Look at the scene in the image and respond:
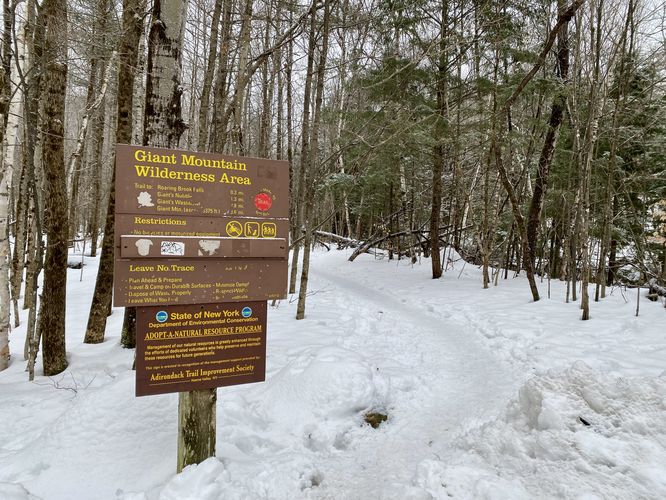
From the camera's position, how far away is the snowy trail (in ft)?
10.7

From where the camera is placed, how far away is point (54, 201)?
18.0ft

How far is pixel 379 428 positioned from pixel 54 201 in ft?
17.6

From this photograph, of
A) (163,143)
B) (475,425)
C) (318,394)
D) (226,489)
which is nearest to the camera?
(226,489)

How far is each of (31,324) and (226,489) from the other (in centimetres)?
406

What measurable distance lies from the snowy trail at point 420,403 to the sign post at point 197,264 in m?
1.29

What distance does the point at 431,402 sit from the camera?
14.9ft

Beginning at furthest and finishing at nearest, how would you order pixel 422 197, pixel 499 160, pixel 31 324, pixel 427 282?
pixel 422 197
pixel 427 282
pixel 499 160
pixel 31 324

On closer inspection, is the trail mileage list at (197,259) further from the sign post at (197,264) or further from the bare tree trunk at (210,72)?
the bare tree trunk at (210,72)

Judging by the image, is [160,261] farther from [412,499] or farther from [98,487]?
[412,499]

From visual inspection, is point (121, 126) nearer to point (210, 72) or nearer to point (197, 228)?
point (210, 72)

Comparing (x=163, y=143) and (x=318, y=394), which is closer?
(x=163, y=143)

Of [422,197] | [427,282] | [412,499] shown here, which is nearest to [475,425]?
[412,499]

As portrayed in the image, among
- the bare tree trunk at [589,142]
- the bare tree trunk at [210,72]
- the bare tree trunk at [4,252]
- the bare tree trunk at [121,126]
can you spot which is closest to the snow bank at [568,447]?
the bare tree trunk at [589,142]

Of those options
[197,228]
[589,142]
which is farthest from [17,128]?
[589,142]
